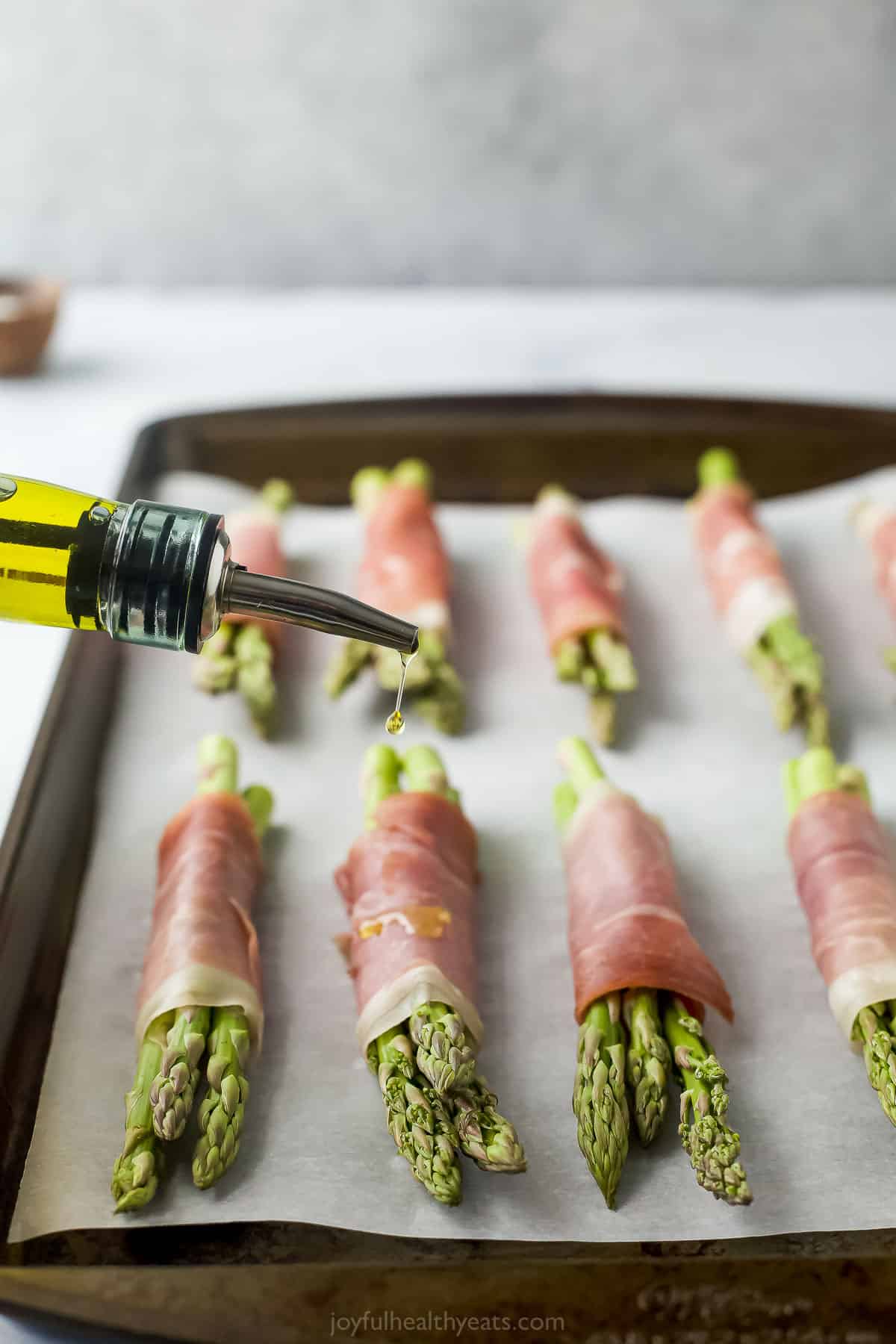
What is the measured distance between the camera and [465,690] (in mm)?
2174

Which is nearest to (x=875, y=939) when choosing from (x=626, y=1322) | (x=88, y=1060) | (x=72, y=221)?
(x=626, y=1322)

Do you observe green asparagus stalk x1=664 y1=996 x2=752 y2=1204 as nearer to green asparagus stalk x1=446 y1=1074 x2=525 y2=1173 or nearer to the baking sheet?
the baking sheet

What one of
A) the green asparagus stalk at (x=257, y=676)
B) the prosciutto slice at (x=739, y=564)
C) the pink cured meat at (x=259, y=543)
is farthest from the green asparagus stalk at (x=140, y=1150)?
the prosciutto slice at (x=739, y=564)

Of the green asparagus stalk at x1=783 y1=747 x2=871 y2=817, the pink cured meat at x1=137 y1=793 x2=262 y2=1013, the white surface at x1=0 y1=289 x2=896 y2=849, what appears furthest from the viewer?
the white surface at x1=0 y1=289 x2=896 y2=849

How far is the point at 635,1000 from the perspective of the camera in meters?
1.50

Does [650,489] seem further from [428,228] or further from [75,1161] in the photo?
[75,1161]

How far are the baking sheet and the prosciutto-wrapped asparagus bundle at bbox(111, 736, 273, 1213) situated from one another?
0.12 feet

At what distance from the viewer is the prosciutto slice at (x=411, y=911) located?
149 centimetres

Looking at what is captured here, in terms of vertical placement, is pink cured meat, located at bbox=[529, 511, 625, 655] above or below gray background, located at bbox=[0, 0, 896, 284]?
below

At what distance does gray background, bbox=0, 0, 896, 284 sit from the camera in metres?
3.08

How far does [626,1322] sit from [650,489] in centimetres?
180

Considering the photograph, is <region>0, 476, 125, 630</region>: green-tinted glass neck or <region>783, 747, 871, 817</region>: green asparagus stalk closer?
<region>0, 476, 125, 630</region>: green-tinted glass neck

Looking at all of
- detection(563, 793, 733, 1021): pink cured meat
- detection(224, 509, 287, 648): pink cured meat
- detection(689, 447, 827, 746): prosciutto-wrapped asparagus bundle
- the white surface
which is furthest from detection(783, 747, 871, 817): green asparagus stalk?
the white surface

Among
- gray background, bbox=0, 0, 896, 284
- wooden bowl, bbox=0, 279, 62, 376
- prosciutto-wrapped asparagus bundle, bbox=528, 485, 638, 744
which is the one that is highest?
gray background, bbox=0, 0, 896, 284
